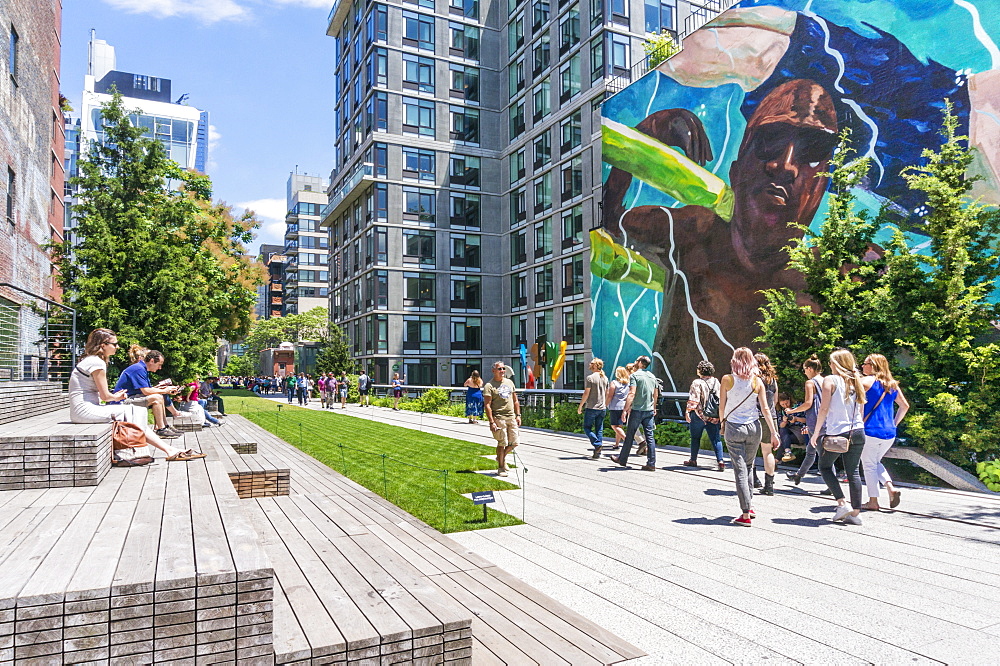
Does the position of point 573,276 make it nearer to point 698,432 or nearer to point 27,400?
point 698,432

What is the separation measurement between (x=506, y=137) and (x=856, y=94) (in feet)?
140

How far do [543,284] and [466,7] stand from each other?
25.0 meters

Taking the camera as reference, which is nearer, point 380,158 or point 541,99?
point 541,99

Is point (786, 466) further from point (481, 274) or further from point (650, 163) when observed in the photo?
point (481, 274)

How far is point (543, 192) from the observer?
4872 cm

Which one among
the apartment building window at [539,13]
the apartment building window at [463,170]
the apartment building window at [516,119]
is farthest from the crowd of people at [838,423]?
the apartment building window at [463,170]

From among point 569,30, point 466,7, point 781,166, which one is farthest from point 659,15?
point 781,166

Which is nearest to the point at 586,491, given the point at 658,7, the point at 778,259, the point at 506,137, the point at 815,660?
the point at 815,660

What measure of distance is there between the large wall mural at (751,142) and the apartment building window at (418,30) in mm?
36273

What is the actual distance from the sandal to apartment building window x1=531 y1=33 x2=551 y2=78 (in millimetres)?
44081

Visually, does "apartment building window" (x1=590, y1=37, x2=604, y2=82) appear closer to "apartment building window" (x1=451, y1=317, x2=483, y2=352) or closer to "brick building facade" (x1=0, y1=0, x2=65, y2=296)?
"apartment building window" (x1=451, y1=317, x2=483, y2=352)

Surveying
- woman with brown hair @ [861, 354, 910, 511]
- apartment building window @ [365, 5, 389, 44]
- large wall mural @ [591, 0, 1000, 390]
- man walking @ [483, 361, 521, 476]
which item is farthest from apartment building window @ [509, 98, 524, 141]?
woman with brown hair @ [861, 354, 910, 511]

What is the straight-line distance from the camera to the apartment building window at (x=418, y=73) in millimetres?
53594

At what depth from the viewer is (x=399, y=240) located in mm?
53250
